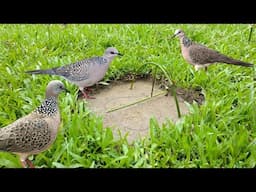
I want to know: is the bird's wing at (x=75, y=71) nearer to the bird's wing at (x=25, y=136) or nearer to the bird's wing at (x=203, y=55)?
the bird's wing at (x=25, y=136)

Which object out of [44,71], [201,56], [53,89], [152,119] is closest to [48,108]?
[53,89]

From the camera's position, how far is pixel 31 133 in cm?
303

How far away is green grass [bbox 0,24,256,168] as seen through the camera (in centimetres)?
327

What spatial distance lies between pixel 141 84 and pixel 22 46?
6.60ft

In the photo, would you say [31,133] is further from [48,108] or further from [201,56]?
[201,56]

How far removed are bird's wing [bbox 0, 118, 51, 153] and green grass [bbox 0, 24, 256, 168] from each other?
241 mm

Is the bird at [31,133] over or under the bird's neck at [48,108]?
under

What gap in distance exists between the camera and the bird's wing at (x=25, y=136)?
9.72 ft

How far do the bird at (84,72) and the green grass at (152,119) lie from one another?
203 millimetres

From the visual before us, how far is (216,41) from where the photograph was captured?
6.03 meters

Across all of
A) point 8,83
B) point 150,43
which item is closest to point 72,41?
point 150,43

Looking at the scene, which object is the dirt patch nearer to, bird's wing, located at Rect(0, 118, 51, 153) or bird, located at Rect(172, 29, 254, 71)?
bird, located at Rect(172, 29, 254, 71)

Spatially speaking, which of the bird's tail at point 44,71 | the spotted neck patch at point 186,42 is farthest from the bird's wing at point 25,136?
the spotted neck patch at point 186,42

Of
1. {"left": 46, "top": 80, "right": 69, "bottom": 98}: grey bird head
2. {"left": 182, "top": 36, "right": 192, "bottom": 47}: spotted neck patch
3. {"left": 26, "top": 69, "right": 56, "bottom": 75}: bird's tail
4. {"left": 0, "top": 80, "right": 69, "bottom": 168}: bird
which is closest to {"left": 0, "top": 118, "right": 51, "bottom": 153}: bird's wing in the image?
{"left": 0, "top": 80, "right": 69, "bottom": 168}: bird
